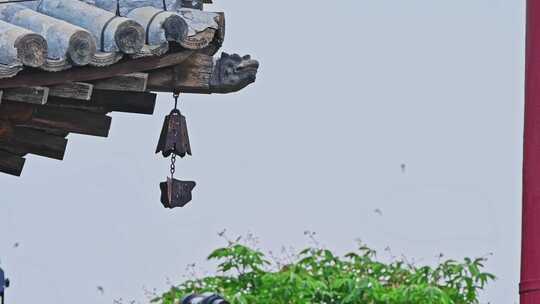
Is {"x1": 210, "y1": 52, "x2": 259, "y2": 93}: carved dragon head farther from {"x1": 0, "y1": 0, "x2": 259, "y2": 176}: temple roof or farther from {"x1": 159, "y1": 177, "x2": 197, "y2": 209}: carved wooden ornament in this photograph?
{"x1": 159, "y1": 177, "x2": 197, "y2": 209}: carved wooden ornament

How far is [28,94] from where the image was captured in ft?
24.9

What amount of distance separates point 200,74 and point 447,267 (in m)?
6.83

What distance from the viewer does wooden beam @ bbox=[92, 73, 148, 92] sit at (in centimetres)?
783

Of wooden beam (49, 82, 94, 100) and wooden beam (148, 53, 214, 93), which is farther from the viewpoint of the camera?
wooden beam (148, 53, 214, 93)

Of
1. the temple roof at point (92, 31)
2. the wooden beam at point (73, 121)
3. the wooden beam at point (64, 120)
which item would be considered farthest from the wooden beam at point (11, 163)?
the temple roof at point (92, 31)

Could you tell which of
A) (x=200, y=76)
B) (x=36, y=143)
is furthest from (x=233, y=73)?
(x=36, y=143)

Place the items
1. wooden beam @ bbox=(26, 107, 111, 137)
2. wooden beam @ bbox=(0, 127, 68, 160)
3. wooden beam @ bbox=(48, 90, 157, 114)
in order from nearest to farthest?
wooden beam @ bbox=(48, 90, 157, 114) < wooden beam @ bbox=(26, 107, 111, 137) < wooden beam @ bbox=(0, 127, 68, 160)

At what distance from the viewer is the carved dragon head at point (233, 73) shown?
805cm

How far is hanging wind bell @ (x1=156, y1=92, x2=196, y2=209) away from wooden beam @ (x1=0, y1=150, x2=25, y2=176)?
59.4 inches

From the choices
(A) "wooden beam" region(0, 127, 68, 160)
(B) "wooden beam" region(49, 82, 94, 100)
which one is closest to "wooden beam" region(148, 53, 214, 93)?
(B) "wooden beam" region(49, 82, 94, 100)

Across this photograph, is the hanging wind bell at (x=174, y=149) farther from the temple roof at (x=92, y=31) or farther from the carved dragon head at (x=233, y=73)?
the temple roof at (x=92, y=31)

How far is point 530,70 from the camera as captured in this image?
23.2ft

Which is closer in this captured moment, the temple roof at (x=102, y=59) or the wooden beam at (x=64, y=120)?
the temple roof at (x=102, y=59)

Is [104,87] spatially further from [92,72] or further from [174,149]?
[174,149]
